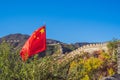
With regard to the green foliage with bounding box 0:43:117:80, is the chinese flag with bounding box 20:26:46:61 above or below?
above

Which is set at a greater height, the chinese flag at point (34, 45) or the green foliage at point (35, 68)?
the chinese flag at point (34, 45)

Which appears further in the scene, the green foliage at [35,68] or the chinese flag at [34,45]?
the chinese flag at [34,45]

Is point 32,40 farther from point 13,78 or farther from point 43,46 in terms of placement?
point 13,78

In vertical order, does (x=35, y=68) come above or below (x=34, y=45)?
below

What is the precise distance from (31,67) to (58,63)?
1.74 metres

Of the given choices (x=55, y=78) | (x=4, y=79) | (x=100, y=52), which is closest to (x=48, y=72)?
(x=55, y=78)

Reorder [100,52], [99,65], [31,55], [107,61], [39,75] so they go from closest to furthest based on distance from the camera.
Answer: [39,75] → [31,55] → [99,65] → [107,61] → [100,52]

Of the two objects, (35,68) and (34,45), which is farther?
(34,45)

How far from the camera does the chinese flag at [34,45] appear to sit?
65.7ft

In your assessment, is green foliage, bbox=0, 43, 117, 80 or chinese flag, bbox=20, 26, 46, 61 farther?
chinese flag, bbox=20, 26, 46, 61

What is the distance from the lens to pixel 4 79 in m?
19.0

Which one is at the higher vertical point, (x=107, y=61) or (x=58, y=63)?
(x=107, y=61)

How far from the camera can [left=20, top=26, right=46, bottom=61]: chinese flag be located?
65.7 ft

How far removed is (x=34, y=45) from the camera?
20219 millimetres
